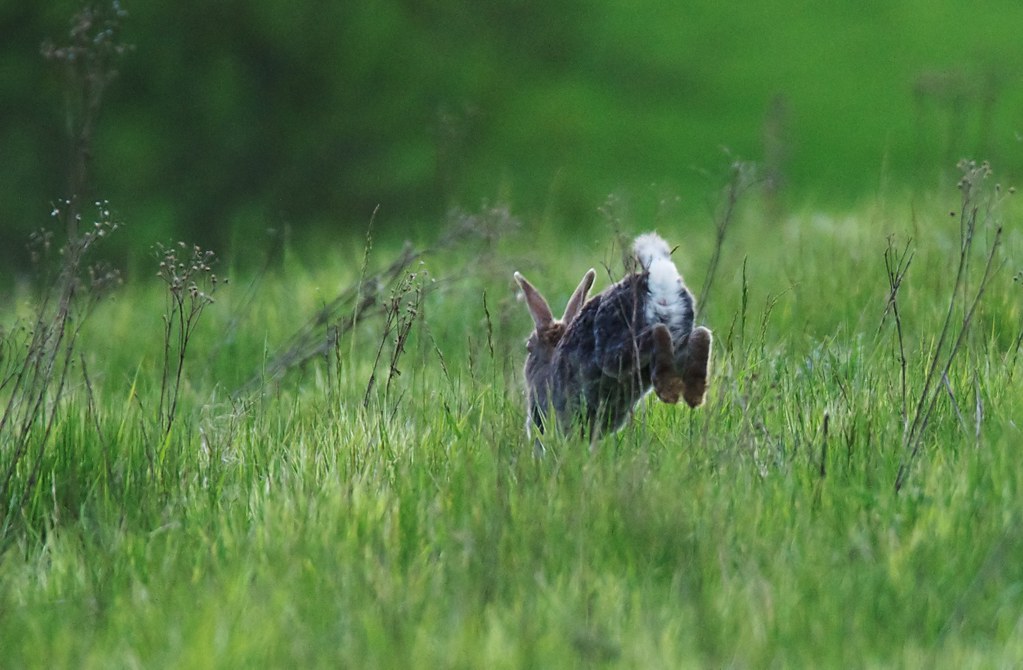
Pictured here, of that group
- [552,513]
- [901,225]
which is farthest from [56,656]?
[901,225]

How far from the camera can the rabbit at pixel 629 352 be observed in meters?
3.38

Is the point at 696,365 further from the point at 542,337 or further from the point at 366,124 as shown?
the point at 366,124

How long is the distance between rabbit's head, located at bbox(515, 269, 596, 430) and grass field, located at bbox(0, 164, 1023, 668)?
8 cm

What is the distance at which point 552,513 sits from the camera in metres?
3.03

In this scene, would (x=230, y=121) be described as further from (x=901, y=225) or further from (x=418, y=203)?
(x=901, y=225)

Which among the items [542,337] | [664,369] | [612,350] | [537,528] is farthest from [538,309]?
[537,528]

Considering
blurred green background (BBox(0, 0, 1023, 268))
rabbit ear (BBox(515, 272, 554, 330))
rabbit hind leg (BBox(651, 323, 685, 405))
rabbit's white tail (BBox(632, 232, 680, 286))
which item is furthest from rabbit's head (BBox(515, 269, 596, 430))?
blurred green background (BBox(0, 0, 1023, 268))

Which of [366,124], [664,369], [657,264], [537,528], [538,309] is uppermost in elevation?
[366,124]

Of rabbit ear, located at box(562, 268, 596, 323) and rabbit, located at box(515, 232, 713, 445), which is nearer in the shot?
rabbit, located at box(515, 232, 713, 445)

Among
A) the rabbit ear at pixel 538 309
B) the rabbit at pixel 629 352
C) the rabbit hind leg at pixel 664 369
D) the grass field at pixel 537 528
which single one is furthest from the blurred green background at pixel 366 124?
the rabbit hind leg at pixel 664 369

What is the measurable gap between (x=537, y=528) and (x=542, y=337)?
102 cm

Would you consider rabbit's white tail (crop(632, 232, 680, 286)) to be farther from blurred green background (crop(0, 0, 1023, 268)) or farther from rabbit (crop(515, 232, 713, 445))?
blurred green background (crop(0, 0, 1023, 268))

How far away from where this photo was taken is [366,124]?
1340 centimetres

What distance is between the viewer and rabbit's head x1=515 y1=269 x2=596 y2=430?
3.78 meters
